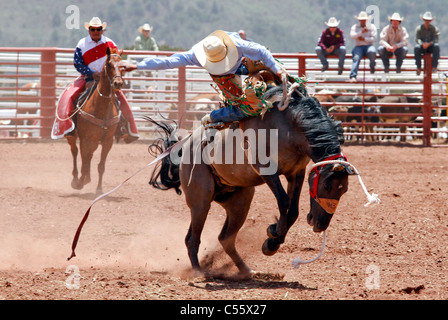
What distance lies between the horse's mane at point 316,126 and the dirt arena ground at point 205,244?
3.11 feet

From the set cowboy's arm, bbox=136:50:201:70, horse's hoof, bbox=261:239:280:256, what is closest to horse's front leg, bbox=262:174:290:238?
horse's hoof, bbox=261:239:280:256

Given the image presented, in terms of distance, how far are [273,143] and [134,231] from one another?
2800 mm

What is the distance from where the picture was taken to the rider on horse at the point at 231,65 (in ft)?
17.4

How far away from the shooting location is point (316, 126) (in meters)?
4.94

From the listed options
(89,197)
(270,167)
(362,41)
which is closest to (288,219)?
(270,167)

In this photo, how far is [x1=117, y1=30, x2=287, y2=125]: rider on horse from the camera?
531 centimetres

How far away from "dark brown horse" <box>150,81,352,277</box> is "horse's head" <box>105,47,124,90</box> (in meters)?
2.83

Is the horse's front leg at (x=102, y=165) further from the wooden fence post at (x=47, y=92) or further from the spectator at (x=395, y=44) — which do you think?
the spectator at (x=395, y=44)

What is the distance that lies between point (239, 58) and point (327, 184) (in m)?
1.24

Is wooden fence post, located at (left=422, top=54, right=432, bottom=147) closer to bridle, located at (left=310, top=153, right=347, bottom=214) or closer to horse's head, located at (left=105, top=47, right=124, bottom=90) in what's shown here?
horse's head, located at (left=105, top=47, right=124, bottom=90)

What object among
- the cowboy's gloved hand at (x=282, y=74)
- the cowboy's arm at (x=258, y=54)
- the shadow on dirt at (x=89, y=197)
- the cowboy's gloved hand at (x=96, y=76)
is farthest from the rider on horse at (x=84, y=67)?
the cowboy's gloved hand at (x=282, y=74)

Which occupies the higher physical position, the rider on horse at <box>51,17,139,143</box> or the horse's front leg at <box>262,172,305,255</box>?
the rider on horse at <box>51,17,139,143</box>

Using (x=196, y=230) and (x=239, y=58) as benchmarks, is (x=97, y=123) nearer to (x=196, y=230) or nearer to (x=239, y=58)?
(x=196, y=230)
